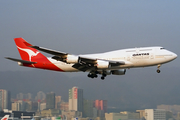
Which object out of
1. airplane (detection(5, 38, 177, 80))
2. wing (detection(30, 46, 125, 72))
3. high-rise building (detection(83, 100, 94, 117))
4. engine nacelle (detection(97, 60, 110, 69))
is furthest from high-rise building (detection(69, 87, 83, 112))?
engine nacelle (detection(97, 60, 110, 69))

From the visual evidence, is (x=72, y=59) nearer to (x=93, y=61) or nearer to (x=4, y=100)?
(x=93, y=61)

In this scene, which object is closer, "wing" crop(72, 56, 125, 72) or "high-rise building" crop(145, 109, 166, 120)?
"wing" crop(72, 56, 125, 72)

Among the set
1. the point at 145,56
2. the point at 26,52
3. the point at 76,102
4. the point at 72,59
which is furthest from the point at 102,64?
the point at 76,102

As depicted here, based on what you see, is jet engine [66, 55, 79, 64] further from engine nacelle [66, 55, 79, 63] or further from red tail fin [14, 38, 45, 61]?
red tail fin [14, 38, 45, 61]

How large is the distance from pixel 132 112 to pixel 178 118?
11292mm

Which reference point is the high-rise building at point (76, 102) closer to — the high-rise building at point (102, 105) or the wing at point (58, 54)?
the high-rise building at point (102, 105)

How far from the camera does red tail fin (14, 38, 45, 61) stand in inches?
1977

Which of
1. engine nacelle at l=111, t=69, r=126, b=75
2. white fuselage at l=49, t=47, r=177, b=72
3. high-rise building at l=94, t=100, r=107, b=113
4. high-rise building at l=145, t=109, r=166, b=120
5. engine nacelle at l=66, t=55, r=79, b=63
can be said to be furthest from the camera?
high-rise building at l=94, t=100, r=107, b=113

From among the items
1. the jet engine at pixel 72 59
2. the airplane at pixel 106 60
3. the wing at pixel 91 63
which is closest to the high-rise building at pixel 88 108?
the airplane at pixel 106 60

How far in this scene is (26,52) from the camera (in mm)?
51938

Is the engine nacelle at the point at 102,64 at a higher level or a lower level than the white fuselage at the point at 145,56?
lower

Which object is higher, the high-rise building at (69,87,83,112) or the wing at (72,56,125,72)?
the wing at (72,56,125,72)

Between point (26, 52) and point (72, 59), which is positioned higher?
point (26, 52)

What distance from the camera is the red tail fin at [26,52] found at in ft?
165
